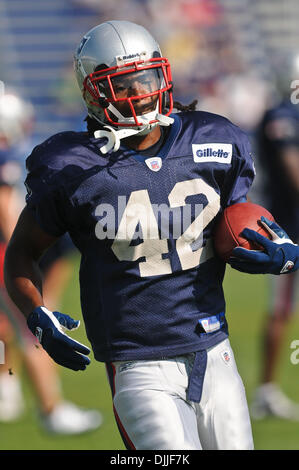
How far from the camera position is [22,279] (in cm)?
248

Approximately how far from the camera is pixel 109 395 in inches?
183

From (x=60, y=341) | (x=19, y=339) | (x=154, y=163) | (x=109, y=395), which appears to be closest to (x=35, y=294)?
(x=60, y=341)

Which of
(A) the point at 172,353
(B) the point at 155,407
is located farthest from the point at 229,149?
(B) the point at 155,407

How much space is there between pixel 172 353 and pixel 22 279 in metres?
0.51

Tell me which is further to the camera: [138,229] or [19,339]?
[19,339]

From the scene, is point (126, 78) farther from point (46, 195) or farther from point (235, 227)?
point (235, 227)

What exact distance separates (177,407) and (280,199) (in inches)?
111

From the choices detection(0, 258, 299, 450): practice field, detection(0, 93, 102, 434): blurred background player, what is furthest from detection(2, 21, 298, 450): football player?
detection(0, 93, 102, 434): blurred background player

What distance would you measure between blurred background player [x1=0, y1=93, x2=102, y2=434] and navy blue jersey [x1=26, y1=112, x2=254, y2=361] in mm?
1912

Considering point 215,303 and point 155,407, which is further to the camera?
point 215,303

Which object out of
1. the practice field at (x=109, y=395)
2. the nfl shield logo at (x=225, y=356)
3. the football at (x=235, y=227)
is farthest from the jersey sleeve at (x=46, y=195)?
the practice field at (x=109, y=395)
